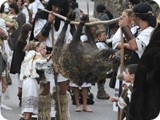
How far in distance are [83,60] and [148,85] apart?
1709 millimetres

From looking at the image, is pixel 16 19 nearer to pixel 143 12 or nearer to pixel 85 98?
pixel 85 98

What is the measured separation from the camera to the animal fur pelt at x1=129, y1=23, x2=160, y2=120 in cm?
662

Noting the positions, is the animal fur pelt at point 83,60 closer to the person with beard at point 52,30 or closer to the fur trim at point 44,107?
the person with beard at point 52,30

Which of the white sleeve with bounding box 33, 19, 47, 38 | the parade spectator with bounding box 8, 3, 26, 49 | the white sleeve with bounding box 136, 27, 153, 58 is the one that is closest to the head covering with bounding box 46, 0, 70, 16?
the white sleeve with bounding box 33, 19, 47, 38

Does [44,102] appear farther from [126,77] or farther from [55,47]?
[126,77]

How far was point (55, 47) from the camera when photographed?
8812 millimetres

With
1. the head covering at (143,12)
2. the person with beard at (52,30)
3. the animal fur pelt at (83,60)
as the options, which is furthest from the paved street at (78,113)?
the head covering at (143,12)

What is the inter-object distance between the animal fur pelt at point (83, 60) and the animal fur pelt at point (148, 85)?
1409 mm

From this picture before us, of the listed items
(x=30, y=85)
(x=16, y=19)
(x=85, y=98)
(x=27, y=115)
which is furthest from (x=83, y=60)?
(x=16, y=19)

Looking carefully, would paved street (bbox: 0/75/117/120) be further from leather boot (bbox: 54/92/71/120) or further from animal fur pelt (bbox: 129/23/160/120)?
animal fur pelt (bbox: 129/23/160/120)

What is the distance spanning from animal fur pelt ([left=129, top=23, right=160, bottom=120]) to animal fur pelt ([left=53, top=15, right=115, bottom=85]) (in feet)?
4.62

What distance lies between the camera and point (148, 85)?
6.72m

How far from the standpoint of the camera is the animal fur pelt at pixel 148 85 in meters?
6.62

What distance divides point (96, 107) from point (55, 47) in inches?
124
